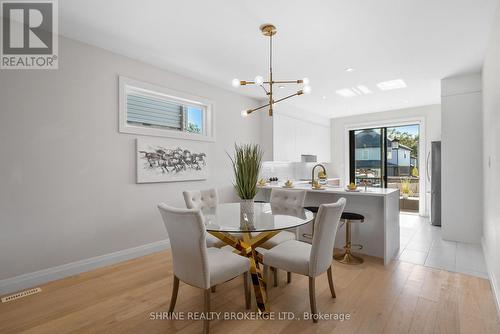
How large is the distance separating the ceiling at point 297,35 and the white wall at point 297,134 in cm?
154

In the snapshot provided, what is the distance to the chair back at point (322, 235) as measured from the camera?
210 centimetres

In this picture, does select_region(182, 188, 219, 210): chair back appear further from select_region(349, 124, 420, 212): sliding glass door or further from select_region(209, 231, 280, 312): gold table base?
select_region(349, 124, 420, 212): sliding glass door

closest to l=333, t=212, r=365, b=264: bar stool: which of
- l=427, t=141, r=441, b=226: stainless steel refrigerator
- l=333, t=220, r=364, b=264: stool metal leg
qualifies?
l=333, t=220, r=364, b=264: stool metal leg

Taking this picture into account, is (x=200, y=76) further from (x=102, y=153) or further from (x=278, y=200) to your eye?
(x=278, y=200)

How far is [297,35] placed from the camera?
2.91m

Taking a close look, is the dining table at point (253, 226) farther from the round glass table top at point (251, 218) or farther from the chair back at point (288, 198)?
the chair back at point (288, 198)

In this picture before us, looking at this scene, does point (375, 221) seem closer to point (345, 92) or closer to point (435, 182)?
point (345, 92)

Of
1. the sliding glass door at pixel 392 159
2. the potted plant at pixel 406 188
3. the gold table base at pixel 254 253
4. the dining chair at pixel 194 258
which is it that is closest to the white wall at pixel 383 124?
the sliding glass door at pixel 392 159

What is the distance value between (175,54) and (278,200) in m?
2.38

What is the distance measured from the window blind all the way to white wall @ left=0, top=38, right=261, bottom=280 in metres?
0.27

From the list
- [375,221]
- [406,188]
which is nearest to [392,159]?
[406,188]

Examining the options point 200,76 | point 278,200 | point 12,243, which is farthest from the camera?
point 200,76

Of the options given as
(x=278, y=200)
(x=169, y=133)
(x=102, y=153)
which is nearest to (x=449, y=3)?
(x=278, y=200)

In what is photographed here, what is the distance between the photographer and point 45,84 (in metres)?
2.85
